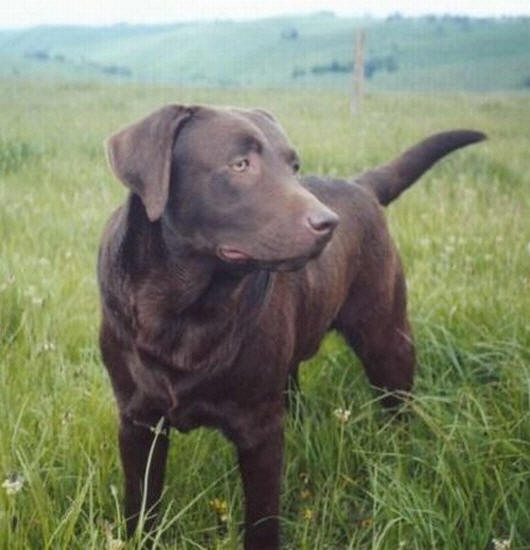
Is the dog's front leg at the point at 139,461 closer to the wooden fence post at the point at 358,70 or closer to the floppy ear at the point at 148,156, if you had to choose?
the floppy ear at the point at 148,156

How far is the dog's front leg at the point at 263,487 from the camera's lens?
90.0 inches

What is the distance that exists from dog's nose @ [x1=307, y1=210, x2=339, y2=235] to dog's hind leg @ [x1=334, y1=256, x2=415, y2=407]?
1.11 m

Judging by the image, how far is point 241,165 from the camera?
→ 2.05 m

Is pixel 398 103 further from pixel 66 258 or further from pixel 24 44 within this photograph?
pixel 24 44

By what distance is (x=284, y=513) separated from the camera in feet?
8.70

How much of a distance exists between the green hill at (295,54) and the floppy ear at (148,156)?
739 inches

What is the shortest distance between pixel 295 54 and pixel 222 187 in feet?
124

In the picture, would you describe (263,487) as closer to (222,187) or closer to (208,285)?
(208,285)

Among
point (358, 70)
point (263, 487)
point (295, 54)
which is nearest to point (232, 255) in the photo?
point (263, 487)

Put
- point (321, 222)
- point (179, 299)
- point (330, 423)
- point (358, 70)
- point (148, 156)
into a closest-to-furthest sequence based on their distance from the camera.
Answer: point (321, 222) → point (148, 156) → point (179, 299) → point (330, 423) → point (358, 70)

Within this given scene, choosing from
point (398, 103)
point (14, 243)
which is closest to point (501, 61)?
point (398, 103)

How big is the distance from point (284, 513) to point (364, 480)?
0.30 meters

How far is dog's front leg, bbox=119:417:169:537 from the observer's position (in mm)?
2352

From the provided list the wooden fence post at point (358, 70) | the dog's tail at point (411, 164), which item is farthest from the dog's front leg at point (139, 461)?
the wooden fence post at point (358, 70)
